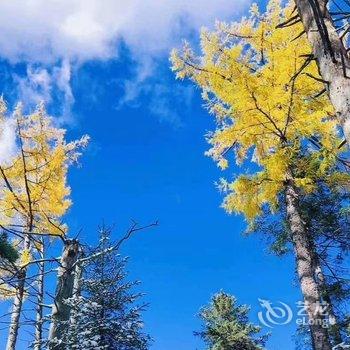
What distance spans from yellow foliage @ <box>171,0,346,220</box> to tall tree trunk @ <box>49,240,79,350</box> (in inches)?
160

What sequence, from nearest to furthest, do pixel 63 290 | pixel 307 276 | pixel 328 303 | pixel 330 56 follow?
pixel 330 56 → pixel 63 290 → pixel 307 276 → pixel 328 303

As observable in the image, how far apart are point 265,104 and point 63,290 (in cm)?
495

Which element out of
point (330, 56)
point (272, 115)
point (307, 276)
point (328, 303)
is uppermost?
point (272, 115)

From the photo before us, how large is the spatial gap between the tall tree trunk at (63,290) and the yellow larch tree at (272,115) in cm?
407

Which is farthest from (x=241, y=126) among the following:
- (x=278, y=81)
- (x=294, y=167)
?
A: (x=294, y=167)

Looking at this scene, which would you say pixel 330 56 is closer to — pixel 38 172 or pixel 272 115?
pixel 272 115

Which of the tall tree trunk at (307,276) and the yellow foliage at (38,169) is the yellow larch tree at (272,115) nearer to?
the tall tree trunk at (307,276)

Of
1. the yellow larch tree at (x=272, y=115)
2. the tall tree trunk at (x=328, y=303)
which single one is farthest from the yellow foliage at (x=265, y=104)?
the tall tree trunk at (x=328, y=303)

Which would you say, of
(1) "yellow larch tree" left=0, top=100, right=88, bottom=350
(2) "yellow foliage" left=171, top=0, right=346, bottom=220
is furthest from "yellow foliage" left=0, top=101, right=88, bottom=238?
(2) "yellow foliage" left=171, top=0, right=346, bottom=220

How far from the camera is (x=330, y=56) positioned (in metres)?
2.83

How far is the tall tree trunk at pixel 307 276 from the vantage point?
6.93 meters

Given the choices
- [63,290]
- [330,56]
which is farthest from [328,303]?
[330,56]

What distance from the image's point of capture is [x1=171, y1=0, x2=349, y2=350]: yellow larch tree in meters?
7.38

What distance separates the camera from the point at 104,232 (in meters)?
11.9
